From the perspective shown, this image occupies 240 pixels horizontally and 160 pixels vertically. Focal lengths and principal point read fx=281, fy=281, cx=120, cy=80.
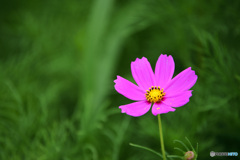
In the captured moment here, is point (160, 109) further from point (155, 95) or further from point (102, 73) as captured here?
point (102, 73)

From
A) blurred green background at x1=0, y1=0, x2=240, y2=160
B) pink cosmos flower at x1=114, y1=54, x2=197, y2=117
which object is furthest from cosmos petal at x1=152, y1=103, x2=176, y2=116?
blurred green background at x1=0, y1=0, x2=240, y2=160

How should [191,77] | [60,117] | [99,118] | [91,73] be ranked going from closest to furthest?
[191,77] → [99,118] → [60,117] → [91,73]

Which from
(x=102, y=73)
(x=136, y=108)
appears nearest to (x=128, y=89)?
(x=136, y=108)

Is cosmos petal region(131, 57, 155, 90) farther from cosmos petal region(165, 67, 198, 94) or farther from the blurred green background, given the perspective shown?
the blurred green background

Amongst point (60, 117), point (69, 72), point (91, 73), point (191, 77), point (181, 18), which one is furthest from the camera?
point (69, 72)

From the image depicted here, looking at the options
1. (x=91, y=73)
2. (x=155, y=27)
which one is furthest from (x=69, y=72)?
(x=155, y=27)

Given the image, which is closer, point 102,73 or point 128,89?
point 128,89

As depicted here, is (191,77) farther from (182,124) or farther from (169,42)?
(169,42)
